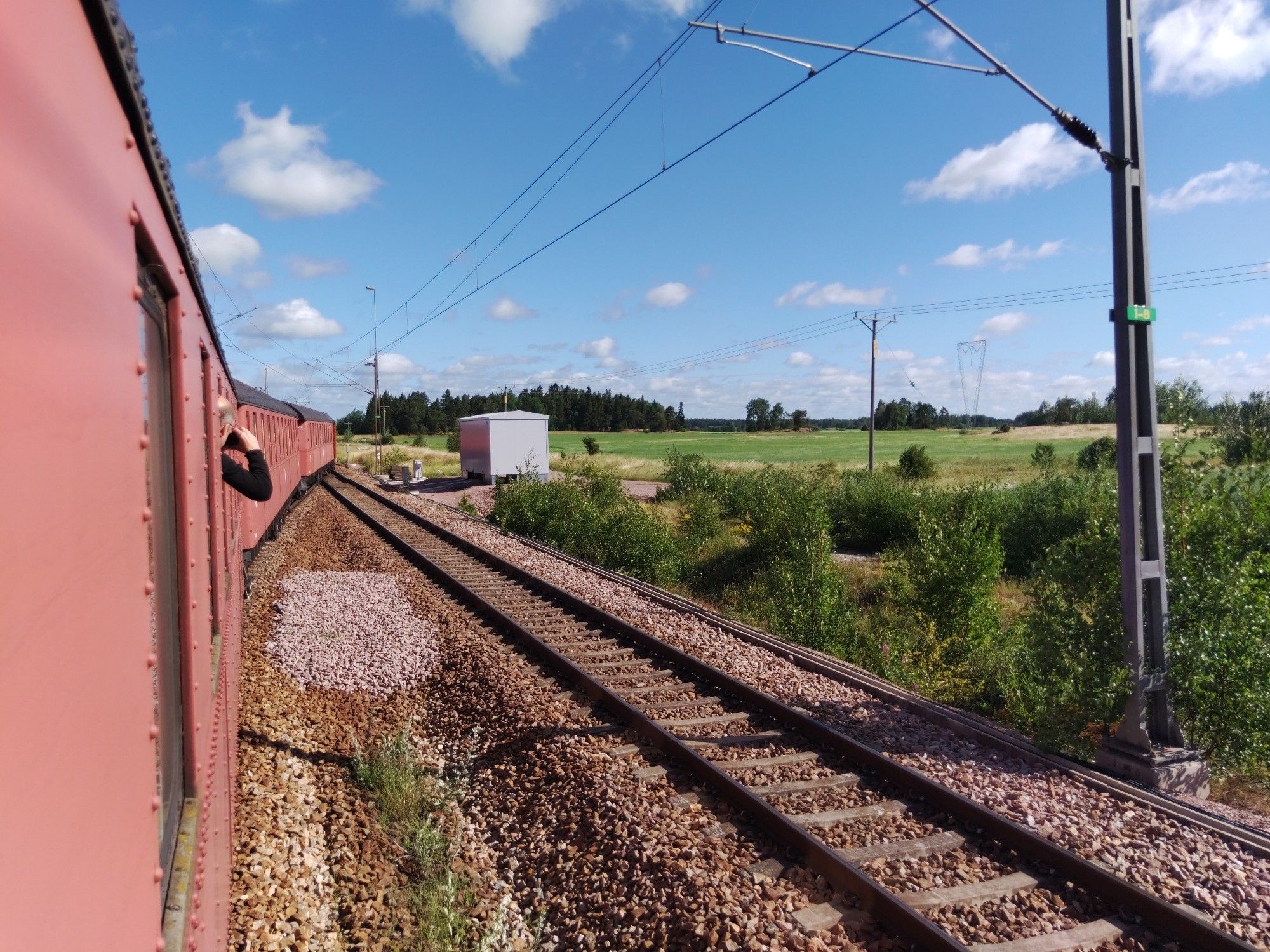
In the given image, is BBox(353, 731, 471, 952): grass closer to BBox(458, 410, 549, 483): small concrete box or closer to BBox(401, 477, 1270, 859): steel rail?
BBox(401, 477, 1270, 859): steel rail

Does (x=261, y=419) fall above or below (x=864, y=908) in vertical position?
above

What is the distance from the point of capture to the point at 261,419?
12.9 metres

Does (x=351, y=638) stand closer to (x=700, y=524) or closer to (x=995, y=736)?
(x=995, y=736)

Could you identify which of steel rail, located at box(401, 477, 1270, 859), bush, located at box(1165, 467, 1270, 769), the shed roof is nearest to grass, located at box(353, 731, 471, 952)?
steel rail, located at box(401, 477, 1270, 859)

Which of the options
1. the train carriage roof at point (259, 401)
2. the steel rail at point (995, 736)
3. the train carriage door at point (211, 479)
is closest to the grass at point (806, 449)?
the train carriage roof at point (259, 401)

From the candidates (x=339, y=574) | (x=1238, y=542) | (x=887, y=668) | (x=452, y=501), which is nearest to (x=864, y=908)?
(x=1238, y=542)

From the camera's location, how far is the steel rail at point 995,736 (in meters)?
5.24

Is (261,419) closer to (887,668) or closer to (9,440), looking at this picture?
(887,668)

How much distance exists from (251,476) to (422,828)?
2438 mm

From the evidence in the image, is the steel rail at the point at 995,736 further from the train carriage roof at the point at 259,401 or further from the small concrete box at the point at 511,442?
the small concrete box at the point at 511,442

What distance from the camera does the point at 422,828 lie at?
5395 millimetres

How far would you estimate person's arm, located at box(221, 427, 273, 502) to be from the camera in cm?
512

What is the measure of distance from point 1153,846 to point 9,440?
5980mm

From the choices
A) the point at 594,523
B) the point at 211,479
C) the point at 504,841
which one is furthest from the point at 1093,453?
the point at 211,479
